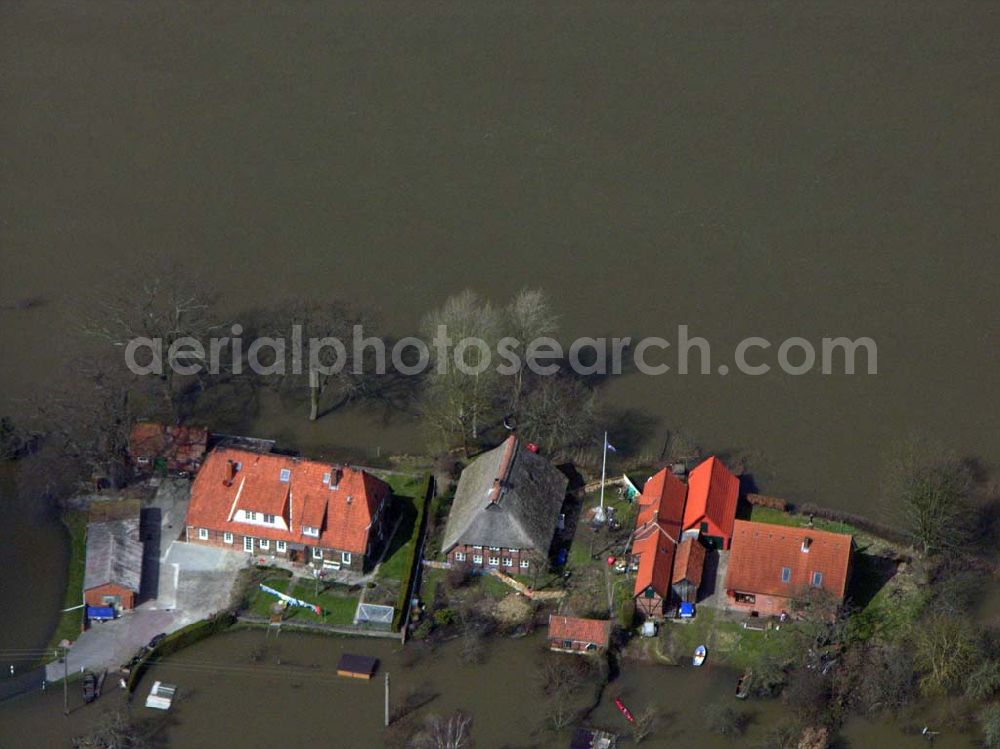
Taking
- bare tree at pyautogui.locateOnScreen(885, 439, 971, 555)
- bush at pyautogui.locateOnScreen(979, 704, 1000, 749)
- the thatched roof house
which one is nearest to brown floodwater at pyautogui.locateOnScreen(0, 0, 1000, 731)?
bare tree at pyautogui.locateOnScreen(885, 439, 971, 555)

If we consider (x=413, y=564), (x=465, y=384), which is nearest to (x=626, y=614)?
(x=413, y=564)

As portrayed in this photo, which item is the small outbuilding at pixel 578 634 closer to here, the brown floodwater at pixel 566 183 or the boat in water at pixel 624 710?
the boat in water at pixel 624 710

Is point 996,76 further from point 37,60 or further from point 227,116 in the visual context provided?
point 37,60

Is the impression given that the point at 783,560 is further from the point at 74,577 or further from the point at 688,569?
the point at 74,577

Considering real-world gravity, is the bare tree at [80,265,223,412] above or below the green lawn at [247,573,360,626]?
above

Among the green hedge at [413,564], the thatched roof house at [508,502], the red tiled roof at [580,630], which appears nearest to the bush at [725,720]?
the red tiled roof at [580,630]

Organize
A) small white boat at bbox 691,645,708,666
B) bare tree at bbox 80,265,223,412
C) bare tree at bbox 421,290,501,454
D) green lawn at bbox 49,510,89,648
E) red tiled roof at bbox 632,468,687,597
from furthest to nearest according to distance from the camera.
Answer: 1. bare tree at bbox 80,265,223,412
2. bare tree at bbox 421,290,501,454
3. red tiled roof at bbox 632,468,687,597
4. green lawn at bbox 49,510,89,648
5. small white boat at bbox 691,645,708,666

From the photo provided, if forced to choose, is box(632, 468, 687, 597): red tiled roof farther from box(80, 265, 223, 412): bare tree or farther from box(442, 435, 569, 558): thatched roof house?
box(80, 265, 223, 412): bare tree
